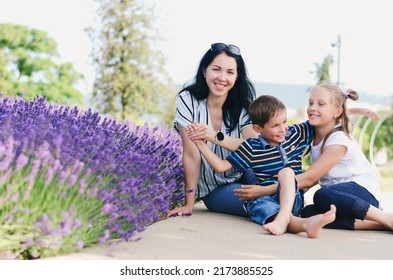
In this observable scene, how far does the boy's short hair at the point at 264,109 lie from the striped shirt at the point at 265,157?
15 centimetres

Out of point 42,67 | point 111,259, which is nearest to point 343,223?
point 111,259

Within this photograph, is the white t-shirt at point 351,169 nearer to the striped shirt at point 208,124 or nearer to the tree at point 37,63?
the striped shirt at point 208,124

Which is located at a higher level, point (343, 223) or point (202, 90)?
point (202, 90)

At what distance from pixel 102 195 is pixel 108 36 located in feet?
54.6

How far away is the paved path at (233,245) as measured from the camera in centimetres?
298

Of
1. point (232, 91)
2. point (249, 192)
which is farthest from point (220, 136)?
point (232, 91)

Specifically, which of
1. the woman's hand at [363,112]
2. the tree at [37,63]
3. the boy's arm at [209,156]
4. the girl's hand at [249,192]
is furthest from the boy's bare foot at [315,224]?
the tree at [37,63]

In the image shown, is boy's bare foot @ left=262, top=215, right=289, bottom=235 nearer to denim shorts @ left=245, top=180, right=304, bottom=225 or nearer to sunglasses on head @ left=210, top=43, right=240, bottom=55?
denim shorts @ left=245, top=180, right=304, bottom=225

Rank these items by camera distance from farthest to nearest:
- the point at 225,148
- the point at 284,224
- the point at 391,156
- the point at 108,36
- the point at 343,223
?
the point at 391,156
the point at 108,36
the point at 225,148
the point at 343,223
the point at 284,224

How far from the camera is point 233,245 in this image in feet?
10.8

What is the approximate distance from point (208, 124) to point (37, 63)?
75.7 ft

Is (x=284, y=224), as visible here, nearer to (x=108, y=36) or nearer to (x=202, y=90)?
(x=202, y=90)

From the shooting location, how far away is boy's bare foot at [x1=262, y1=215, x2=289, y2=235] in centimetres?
358
